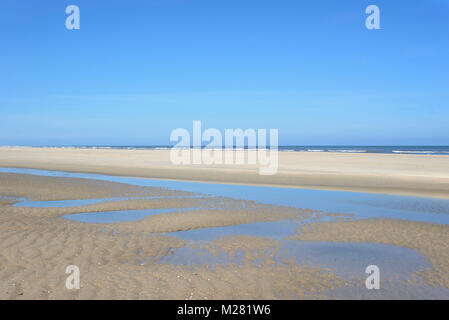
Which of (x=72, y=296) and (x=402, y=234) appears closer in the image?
(x=72, y=296)

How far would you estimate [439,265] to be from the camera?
25.2ft

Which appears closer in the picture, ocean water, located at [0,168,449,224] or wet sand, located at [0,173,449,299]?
wet sand, located at [0,173,449,299]

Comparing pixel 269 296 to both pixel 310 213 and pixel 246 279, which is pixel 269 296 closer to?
pixel 246 279

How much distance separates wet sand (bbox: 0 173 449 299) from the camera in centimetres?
607

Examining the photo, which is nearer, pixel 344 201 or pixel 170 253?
pixel 170 253

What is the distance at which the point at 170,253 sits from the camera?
27.2 feet

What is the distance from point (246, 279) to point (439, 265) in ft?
14.0

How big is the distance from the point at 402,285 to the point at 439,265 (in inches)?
67.3

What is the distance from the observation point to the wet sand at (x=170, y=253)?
6.07m

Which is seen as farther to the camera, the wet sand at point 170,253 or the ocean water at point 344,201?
the ocean water at point 344,201
